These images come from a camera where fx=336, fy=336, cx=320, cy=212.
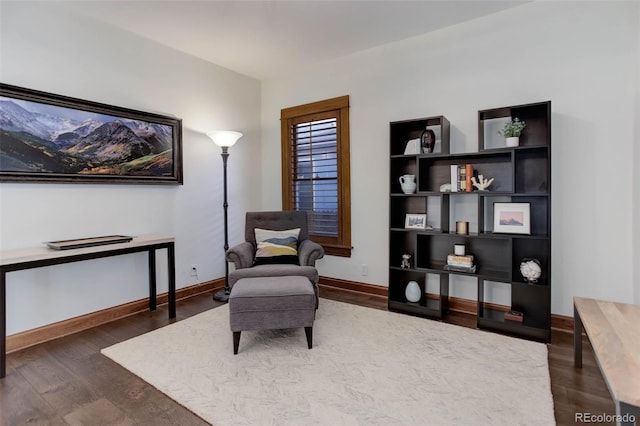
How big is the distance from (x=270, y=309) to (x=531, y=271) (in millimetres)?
2083

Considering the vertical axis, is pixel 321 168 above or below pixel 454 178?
above

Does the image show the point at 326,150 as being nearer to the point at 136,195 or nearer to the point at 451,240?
the point at 451,240

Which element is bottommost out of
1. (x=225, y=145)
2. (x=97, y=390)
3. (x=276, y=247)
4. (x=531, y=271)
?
(x=97, y=390)

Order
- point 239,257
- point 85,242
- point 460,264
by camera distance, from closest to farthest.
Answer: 1. point 85,242
2. point 460,264
3. point 239,257

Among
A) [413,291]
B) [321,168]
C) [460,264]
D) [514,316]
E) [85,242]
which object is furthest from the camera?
[321,168]

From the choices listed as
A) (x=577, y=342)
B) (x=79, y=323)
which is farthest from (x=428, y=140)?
(x=79, y=323)

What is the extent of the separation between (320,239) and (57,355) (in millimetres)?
2737

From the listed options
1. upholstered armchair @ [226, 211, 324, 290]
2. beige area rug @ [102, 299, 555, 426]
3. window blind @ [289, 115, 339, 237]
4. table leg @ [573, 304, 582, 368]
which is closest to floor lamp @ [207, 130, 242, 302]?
upholstered armchair @ [226, 211, 324, 290]

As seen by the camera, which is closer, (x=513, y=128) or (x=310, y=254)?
(x=513, y=128)

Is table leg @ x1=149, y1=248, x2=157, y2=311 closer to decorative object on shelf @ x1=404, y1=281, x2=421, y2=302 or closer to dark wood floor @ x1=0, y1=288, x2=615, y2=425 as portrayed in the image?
dark wood floor @ x1=0, y1=288, x2=615, y2=425

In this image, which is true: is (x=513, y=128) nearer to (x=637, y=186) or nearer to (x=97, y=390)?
(x=637, y=186)

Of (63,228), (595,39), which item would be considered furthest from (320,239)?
(595,39)

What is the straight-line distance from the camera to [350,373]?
7.03 feet

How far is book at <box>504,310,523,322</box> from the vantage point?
278cm
